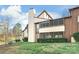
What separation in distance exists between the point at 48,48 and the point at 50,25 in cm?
34

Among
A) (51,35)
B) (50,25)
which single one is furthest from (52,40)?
(50,25)

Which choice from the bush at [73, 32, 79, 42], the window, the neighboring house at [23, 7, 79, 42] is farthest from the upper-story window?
the bush at [73, 32, 79, 42]

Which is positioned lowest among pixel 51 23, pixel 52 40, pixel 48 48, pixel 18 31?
pixel 48 48

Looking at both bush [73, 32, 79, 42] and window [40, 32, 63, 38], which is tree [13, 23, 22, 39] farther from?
bush [73, 32, 79, 42]

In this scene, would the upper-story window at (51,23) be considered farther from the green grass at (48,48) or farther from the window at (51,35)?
the green grass at (48,48)

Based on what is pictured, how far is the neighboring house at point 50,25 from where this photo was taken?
12.1ft

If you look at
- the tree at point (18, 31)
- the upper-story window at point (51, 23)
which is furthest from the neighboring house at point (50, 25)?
the tree at point (18, 31)

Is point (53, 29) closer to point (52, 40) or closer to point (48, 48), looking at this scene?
point (52, 40)

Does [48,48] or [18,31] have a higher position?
[18,31]

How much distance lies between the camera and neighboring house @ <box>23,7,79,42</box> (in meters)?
3.70

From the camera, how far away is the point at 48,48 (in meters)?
3.74
